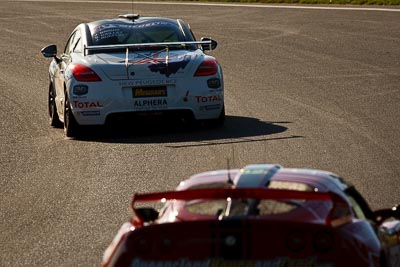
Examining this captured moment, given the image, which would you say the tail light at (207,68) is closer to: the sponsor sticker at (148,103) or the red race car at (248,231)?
the sponsor sticker at (148,103)

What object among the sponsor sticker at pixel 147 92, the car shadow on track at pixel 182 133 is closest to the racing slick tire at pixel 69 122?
the car shadow on track at pixel 182 133

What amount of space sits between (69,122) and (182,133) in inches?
50.9

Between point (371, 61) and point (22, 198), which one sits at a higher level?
point (22, 198)

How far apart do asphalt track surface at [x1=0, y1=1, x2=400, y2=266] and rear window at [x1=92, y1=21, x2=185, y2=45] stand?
1.08 m

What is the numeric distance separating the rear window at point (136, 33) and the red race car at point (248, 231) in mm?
10540

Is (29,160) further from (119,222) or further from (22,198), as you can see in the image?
(119,222)

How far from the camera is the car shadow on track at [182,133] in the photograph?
1462 cm

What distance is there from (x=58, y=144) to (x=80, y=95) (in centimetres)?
61

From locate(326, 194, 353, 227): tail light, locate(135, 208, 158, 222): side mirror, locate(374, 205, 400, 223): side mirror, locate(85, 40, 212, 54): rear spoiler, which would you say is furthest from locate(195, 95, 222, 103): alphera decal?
locate(326, 194, 353, 227): tail light

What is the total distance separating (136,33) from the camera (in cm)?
1608

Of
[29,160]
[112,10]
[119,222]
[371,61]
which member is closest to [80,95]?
[29,160]

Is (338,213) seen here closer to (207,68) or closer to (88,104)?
(88,104)

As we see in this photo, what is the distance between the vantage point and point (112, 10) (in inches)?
1499

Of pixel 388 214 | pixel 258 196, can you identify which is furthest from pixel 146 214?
pixel 388 214
